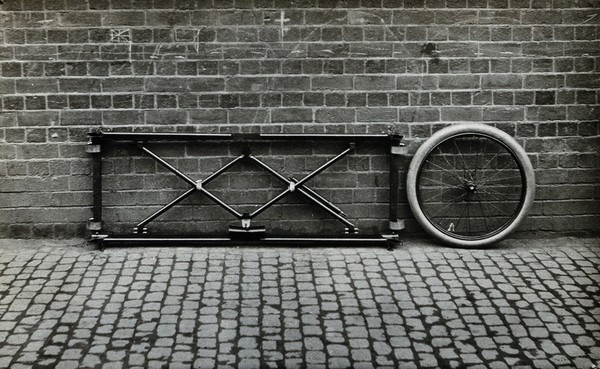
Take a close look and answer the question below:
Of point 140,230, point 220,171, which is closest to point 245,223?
point 220,171

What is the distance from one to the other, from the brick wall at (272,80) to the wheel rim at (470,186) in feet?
0.75

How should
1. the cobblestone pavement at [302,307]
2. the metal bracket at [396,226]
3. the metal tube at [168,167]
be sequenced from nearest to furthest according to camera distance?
the cobblestone pavement at [302,307] → the metal tube at [168,167] → the metal bracket at [396,226]

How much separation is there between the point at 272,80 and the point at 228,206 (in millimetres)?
1180

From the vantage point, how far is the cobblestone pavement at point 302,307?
5406 millimetres

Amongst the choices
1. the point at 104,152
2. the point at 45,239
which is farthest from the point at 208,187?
the point at 45,239

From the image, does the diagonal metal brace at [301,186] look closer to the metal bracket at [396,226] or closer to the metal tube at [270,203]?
the metal tube at [270,203]

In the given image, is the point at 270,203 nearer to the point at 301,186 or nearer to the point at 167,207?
the point at 301,186

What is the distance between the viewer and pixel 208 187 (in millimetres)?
7578

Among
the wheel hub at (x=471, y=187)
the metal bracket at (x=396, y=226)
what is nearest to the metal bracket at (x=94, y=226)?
the metal bracket at (x=396, y=226)

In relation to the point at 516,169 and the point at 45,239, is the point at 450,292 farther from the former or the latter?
the point at 45,239

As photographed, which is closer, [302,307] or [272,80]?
[302,307]

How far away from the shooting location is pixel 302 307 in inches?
241

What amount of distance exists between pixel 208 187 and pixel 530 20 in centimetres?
323

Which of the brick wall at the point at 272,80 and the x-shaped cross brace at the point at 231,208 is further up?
the brick wall at the point at 272,80
